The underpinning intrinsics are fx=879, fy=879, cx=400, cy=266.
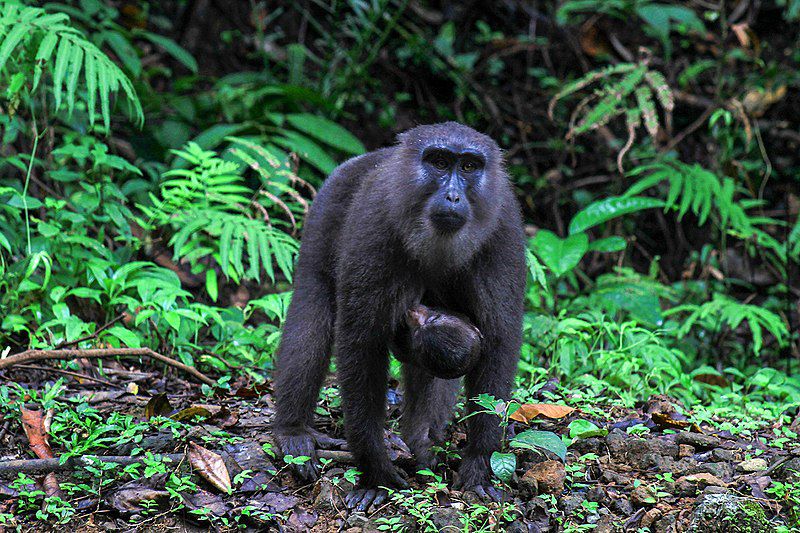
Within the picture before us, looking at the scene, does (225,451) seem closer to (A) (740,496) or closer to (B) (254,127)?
(A) (740,496)

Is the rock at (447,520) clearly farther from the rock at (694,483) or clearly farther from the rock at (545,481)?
the rock at (694,483)

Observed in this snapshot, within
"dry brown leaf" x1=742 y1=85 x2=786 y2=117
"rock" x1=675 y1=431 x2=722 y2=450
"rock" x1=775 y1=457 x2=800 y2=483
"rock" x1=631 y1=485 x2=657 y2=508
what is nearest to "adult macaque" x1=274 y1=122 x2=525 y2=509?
"rock" x1=631 y1=485 x2=657 y2=508

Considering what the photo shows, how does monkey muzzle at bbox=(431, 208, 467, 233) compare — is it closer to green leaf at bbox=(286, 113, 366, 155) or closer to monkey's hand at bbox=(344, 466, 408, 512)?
monkey's hand at bbox=(344, 466, 408, 512)

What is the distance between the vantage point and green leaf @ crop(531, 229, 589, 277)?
7062 mm

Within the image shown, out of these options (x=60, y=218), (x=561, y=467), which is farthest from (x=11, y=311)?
(x=561, y=467)

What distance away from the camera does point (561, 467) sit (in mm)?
4625

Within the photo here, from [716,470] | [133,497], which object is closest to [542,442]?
[716,470]

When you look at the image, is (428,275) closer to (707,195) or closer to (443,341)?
(443,341)

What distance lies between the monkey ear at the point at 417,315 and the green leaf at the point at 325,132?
4616mm

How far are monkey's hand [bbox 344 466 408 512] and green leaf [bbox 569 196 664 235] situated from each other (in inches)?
140

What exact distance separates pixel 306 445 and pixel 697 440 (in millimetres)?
2248

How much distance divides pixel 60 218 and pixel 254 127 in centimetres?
287

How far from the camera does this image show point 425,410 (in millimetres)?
5141

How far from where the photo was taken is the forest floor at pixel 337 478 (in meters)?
4.27
